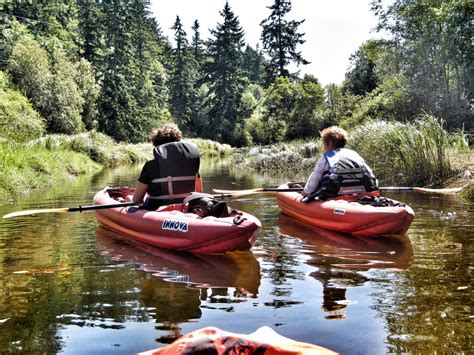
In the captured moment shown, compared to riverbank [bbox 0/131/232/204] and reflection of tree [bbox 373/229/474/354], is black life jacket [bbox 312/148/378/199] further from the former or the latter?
riverbank [bbox 0/131/232/204]

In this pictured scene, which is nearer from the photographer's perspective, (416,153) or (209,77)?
(416,153)

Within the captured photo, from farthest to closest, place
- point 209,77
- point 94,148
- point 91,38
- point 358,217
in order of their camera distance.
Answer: point 209,77, point 91,38, point 94,148, point 358,217

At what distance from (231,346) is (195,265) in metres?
2.77

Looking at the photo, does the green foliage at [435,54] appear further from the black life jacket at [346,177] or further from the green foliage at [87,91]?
the green foliage at [87,91]

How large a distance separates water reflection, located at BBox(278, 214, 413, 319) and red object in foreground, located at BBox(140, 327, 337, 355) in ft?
3.14

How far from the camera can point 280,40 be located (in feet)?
165

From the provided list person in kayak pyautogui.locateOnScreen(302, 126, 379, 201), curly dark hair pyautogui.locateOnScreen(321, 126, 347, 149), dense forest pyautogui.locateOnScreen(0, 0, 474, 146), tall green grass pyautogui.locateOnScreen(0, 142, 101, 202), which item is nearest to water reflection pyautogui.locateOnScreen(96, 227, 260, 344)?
person in kayak pyautogui.locateOnScreen(302, 126, 379, 201)

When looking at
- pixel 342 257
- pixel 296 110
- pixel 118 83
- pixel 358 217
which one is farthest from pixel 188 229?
pixel 118 83


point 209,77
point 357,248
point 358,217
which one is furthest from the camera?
point 209,77

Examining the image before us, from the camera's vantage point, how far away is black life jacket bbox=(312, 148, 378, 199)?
745cm

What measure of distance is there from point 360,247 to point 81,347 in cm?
392

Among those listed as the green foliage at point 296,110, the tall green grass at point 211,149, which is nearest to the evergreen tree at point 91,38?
the tall green grass at point 211,149

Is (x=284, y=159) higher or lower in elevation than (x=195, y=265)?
higher

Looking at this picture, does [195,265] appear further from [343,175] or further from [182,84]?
[182,84]
